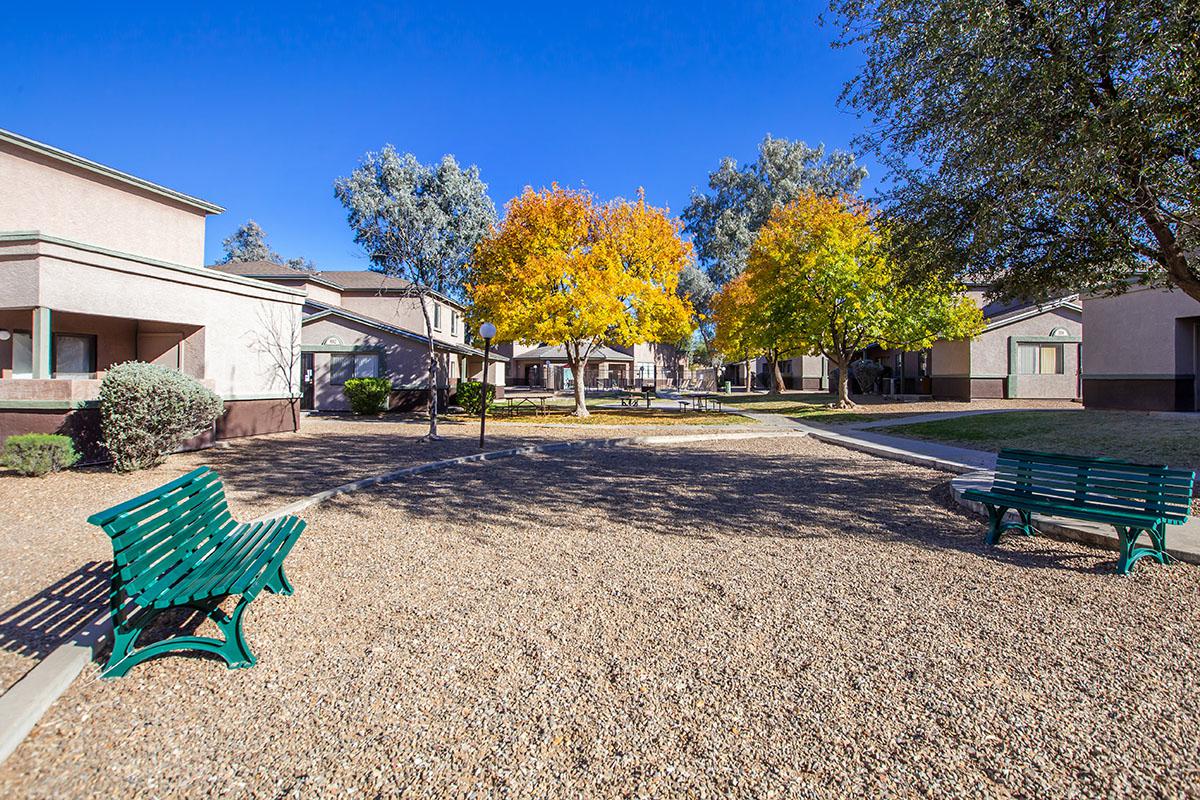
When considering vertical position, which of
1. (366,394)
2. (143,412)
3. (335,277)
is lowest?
(143,412)

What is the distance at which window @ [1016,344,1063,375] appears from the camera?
27.1 m

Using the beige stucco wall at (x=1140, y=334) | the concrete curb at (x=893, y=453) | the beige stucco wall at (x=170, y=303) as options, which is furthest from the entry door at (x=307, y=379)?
the beige stucco wall at (x=1140, y=334)

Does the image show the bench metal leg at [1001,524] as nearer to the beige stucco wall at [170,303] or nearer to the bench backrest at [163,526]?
the bench backrest at [163,526]

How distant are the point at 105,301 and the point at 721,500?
1215 centimetres

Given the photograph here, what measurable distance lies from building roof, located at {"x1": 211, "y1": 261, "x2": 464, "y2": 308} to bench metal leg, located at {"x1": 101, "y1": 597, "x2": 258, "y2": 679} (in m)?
27.5

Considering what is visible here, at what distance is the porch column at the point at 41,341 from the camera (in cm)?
1062

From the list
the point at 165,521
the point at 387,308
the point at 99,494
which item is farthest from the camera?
the point at 387,308

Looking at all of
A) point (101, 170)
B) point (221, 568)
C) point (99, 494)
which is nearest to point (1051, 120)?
point (221, 568)

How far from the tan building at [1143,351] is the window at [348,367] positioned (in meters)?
25.2

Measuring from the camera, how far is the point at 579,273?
21.2 meters

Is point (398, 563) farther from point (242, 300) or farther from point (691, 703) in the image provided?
point (242, 300)

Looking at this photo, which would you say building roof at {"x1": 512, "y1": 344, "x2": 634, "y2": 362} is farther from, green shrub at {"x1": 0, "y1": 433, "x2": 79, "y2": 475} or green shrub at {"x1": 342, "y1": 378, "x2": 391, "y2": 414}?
green shrub at {"x1": 0, "y1": 433, "x2": 79, "y2": 475}

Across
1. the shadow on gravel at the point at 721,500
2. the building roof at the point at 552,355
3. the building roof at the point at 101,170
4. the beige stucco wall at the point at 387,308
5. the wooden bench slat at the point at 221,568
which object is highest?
the building roof at the point at 101,170

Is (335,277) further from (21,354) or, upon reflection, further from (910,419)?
(910,419)
